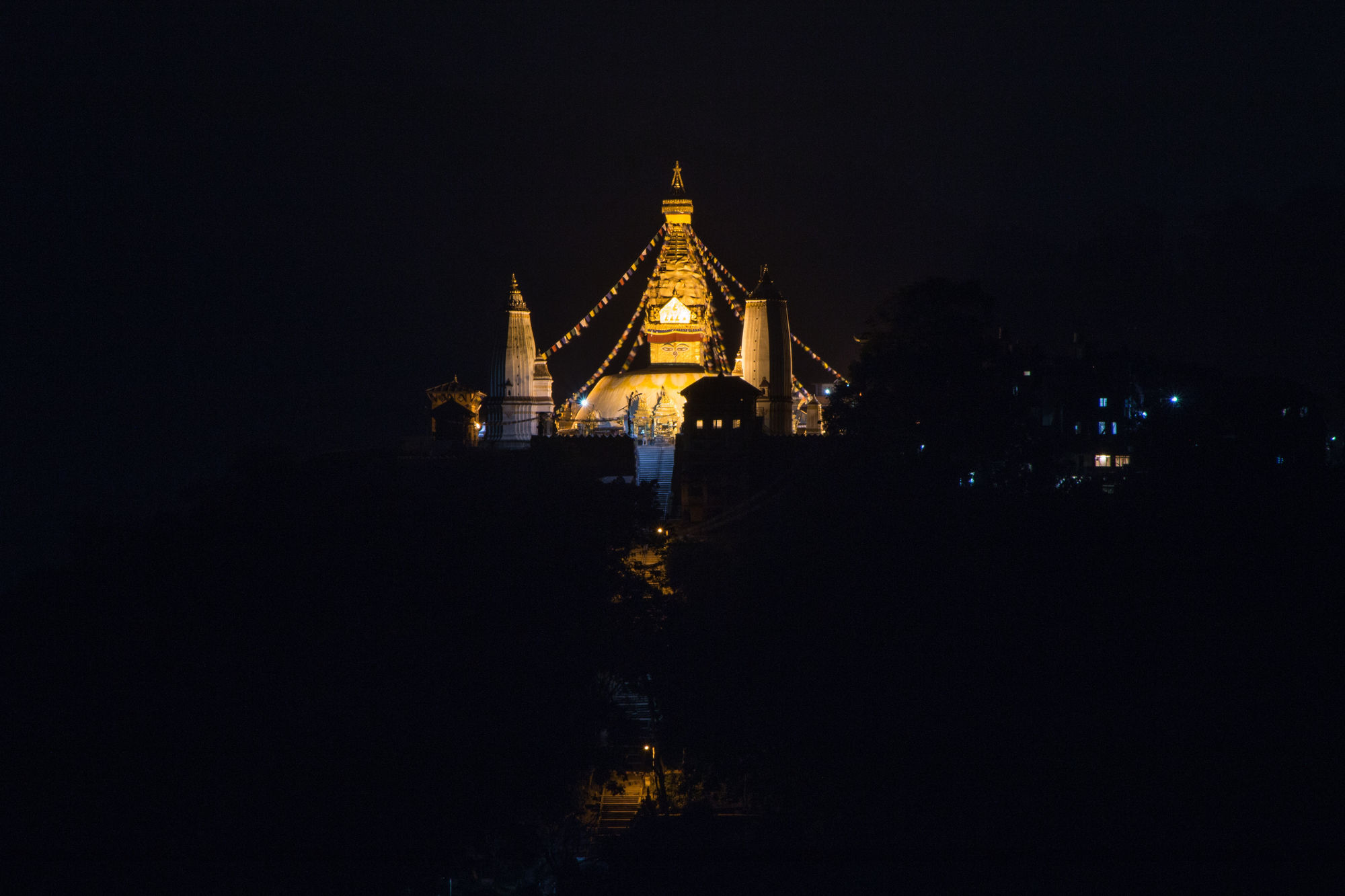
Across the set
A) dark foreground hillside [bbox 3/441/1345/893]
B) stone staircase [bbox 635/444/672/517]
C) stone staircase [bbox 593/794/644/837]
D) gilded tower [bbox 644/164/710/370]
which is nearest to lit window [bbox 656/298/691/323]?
gilded tower [bbox 644/164/710/370]

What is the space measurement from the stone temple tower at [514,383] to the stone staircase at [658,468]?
5124 mm

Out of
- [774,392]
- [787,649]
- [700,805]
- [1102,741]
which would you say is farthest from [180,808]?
[774,392]

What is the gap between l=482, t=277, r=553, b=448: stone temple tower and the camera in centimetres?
Answer: 4722

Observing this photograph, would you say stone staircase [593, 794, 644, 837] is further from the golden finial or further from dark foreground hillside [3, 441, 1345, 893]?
the golden finial

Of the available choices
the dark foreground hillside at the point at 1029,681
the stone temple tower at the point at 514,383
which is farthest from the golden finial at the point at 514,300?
the dark foreground hillside at the point at 1029,681

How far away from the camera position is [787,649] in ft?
85.8

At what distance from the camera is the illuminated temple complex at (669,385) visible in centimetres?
3850

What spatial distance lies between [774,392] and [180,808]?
26.8 metres

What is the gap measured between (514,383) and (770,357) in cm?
874

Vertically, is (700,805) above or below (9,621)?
below

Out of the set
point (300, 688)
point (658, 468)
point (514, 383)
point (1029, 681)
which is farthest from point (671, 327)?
point (300, 688)

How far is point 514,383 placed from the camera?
47375 mm

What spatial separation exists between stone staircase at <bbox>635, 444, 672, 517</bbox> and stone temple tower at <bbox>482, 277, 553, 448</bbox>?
202 inches

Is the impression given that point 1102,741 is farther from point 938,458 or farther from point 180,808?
point 180,808
